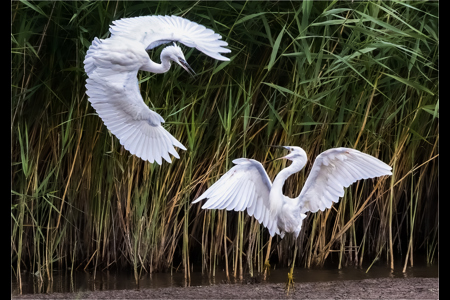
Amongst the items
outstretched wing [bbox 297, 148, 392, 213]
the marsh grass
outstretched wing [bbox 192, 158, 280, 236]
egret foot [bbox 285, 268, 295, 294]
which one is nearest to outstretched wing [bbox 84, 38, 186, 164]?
outstretched wing [bbox 192, 158, 280, 236]

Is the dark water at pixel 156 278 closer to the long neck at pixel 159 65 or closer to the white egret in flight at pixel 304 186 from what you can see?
the white egret in flight at pixel 304 186

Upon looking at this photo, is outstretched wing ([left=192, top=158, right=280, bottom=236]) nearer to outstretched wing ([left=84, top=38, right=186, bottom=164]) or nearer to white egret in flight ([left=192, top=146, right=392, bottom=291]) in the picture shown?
white egret in flight ([left=192, top=146, right=392, bottom=291])

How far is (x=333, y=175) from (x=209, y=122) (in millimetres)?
912

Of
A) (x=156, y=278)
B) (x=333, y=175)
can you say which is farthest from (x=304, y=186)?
(x=156, y=278)

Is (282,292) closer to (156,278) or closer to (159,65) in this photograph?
(156,278)

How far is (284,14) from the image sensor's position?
3.40 metres

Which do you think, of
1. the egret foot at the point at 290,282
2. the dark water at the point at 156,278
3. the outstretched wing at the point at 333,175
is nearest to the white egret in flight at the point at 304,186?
the outstretched wing at the point at 333,175

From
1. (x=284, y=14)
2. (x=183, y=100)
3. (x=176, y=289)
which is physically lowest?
(x=176, y=289)

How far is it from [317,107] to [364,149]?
328mm

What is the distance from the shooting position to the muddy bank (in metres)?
3.20

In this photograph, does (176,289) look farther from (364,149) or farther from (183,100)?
(364,149)

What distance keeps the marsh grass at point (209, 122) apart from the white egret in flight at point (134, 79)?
0.48 meters
